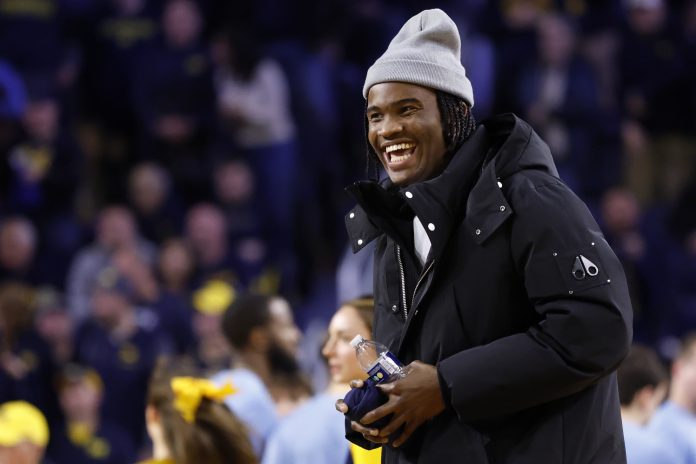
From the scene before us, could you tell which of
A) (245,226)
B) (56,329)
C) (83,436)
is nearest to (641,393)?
(83,436)

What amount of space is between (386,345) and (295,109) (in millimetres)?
8338

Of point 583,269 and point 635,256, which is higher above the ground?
point 583,269

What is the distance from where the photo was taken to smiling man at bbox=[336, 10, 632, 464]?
106 inches

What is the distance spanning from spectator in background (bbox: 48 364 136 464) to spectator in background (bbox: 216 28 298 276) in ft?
8.96

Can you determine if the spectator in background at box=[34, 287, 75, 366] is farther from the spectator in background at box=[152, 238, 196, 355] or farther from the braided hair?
the braided hair

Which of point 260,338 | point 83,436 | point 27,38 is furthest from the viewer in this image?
point 27,38

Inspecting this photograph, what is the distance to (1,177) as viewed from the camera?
995cm

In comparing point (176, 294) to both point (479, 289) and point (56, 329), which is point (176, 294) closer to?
point (56, 329)

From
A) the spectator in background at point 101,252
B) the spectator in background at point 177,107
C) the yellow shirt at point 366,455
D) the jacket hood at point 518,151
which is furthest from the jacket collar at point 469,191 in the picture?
the spectator in background at point 177,107

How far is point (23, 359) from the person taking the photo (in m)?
8.66

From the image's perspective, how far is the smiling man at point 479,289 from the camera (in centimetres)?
271

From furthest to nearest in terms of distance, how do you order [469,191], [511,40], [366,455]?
[511,40] < [366,455] < [469,191]

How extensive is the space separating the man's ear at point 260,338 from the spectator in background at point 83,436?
2409 millimetres

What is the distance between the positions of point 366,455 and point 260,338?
2059 mm
